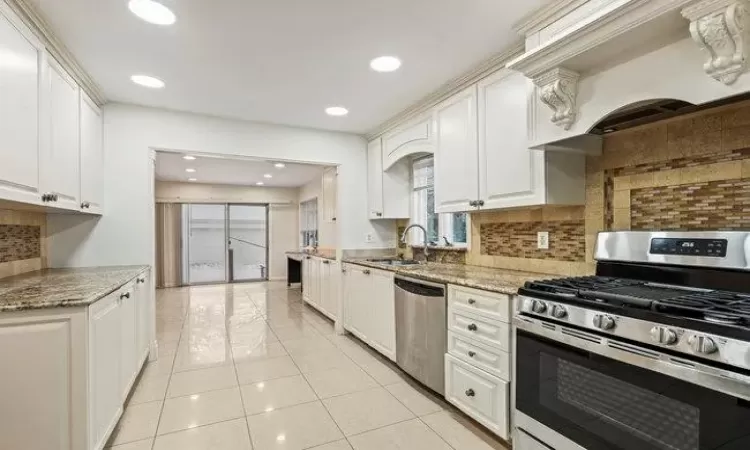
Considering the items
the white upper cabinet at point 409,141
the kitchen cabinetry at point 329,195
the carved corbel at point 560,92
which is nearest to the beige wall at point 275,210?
the kitchen cabinetry at point 329,195

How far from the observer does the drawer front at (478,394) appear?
6.14 ft

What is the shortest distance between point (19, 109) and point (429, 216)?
3.10m

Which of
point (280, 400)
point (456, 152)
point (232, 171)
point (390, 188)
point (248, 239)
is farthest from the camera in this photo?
point (248, 239)

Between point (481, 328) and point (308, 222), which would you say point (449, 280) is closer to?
point (481, 328)

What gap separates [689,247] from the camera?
156 centimetres

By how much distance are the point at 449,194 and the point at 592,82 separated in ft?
4.06

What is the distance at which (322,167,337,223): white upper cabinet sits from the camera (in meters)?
4.60

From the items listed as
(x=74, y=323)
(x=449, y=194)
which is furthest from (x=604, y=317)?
(x=74, y=323)

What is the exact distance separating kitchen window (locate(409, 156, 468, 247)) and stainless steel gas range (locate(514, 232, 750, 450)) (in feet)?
4.94

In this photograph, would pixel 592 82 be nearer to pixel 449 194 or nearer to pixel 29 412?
pixel 449 194

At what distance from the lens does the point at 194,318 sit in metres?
4.71

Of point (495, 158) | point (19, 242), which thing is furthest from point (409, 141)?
point (19, 242)

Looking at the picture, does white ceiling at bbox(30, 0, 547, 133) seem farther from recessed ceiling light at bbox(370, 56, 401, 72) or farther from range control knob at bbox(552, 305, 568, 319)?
range control knob at bbox(552, 305, 568, 319)

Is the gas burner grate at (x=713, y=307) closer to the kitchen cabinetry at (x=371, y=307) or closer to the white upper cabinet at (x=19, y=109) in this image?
the kitchen cabinetry at (x=371, y=307)
